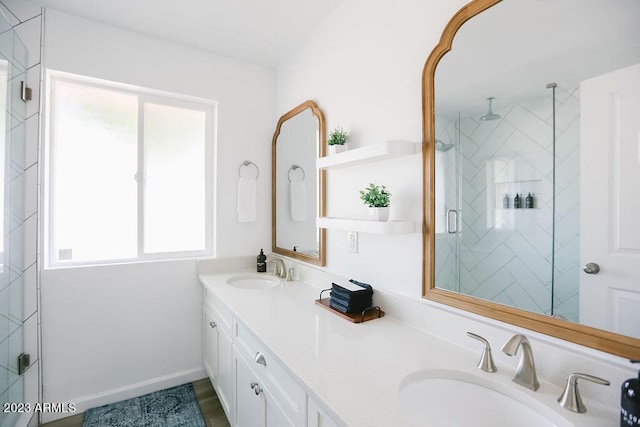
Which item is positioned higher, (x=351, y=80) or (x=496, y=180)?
(x=351, y=80)

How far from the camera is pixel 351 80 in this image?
5.76 feet

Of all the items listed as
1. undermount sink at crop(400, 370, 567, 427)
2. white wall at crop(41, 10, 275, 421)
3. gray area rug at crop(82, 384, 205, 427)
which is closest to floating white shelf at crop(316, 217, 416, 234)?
undermount sink at crop(400, 370, 567, 427)

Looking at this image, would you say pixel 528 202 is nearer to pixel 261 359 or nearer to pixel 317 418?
pixel 317 418

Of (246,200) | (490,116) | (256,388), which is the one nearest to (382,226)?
(490,116)

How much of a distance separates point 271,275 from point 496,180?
70.3 inches

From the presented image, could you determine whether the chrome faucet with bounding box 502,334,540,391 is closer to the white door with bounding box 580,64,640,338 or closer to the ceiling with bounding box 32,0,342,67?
the white door with bounding box 580,64,640,338

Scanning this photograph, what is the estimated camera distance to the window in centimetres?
203

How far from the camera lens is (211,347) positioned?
2133 mm

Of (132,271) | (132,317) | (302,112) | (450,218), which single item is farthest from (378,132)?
(132,317)

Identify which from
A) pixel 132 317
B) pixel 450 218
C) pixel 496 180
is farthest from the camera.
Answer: pixel 132 317

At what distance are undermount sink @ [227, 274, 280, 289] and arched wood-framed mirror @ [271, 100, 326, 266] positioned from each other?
0.25 meters

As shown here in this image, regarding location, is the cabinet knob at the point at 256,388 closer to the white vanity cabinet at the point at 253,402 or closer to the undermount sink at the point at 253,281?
the white vanity cabinet at the point at 253,402

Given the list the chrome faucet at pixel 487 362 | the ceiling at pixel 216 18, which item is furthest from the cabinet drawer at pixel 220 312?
the ceiling at pixel 216 18

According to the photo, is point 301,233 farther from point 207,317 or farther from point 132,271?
point 132,271
